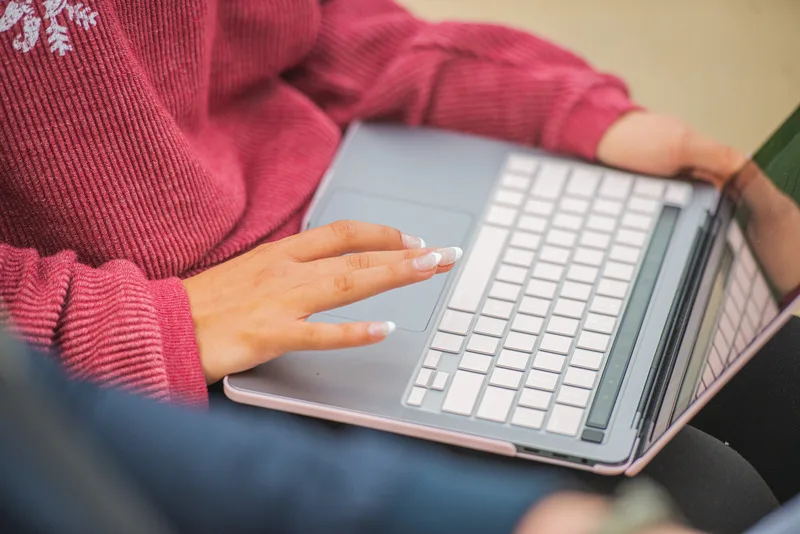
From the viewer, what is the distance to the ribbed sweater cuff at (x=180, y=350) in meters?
0.66

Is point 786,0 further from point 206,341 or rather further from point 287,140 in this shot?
point 206,341

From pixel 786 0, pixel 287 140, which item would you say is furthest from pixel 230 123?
Answer: pixel 786 0

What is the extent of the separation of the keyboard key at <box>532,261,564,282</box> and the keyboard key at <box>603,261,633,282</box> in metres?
0.04

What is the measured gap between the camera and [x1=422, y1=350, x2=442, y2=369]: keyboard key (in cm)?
70

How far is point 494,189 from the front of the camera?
853mm

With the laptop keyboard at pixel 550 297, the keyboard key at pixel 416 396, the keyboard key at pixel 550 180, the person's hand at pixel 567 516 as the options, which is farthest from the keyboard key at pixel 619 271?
the person's hand at pixel 567 516

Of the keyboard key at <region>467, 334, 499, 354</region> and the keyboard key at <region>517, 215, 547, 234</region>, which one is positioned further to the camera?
the keyboard key at <region>517, 215, 547, 234</region>

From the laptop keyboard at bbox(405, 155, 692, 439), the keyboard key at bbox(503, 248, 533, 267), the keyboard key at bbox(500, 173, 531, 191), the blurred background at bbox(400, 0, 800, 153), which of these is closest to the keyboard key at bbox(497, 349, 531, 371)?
the laptop keyboard at bbox(405, 155, 692, 439)

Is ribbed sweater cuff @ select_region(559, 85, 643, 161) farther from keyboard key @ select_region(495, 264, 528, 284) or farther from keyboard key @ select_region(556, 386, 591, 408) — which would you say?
keyboard key @ select_region(556, 386, 591, 408)

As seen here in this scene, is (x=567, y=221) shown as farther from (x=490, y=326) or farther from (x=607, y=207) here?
(x=490, y=326)

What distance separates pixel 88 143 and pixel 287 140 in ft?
0.77

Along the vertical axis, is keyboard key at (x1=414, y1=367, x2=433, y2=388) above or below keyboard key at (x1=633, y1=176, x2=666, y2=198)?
below

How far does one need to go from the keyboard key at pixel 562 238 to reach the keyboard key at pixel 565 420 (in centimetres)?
18

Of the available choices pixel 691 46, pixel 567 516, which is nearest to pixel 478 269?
pixel 567 516
